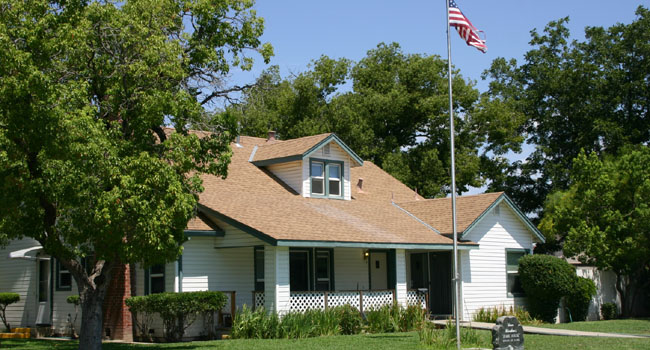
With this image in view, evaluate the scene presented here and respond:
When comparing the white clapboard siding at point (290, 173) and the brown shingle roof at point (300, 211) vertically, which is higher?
the white clapboard siding at point (290, 173)

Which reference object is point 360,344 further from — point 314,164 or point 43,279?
point 43,279

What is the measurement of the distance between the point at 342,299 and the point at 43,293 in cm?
1091

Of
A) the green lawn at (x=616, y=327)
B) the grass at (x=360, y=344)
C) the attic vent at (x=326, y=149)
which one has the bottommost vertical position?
the green lawn at (x=616, y=327)

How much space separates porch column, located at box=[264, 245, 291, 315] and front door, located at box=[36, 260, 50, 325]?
8.62 m

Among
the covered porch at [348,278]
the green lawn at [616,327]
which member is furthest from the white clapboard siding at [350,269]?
the green lawn at [616,327]

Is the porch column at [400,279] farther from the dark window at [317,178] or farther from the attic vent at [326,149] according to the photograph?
A: the attic vent at [326,149]

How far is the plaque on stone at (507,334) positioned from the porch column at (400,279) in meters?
8.77

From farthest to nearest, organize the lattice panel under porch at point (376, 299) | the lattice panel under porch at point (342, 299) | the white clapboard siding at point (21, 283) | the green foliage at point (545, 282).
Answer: the green foliage at point (545, 282)
the white clapboard siding at point (21, 283)
the lattice panel under porch at point (376, 299)
the lattice panel under porch at point (342, 299)

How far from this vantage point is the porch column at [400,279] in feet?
82.1

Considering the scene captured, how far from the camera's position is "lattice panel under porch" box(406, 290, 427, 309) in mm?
25547

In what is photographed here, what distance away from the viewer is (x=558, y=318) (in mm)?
29094

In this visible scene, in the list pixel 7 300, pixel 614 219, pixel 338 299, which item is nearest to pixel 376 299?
pixel 338 299

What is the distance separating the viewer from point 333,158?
29.5 meters

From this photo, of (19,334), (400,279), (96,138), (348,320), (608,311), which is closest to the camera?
(96,138)
